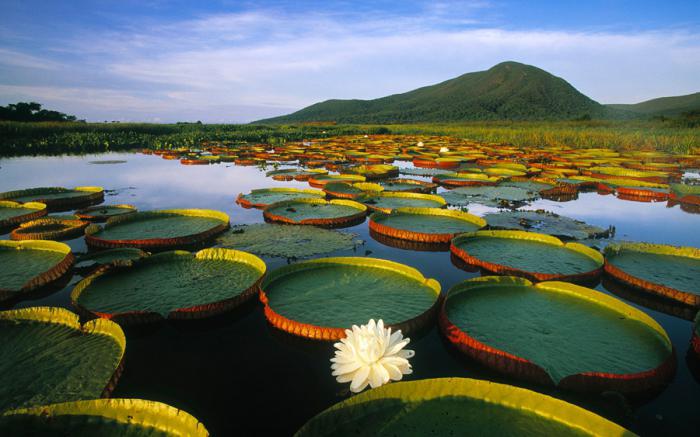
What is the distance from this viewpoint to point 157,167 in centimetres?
1388

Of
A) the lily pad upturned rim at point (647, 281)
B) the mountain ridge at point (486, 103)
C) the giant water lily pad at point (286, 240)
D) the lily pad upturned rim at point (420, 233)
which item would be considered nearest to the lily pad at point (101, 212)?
the giant water lily pad at point (286, 240)

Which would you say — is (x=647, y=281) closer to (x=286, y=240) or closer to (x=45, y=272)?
(x=286, y=240)

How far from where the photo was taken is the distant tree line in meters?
29.7

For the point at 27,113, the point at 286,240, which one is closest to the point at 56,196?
the point at 286,240

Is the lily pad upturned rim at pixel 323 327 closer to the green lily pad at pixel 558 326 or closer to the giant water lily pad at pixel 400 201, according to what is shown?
the green lily pad at pixel 558 326

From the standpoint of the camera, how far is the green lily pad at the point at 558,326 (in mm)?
2525

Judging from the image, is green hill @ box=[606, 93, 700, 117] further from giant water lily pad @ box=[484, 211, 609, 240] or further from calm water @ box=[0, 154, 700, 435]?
calm water @ box=[0, 154, 700, 435]

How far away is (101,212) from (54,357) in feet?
16.1

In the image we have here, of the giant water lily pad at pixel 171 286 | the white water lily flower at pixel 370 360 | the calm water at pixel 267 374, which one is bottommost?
the calm water at pixel 267 374

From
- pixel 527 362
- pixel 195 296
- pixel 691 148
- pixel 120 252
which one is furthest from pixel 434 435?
pixel 691 148

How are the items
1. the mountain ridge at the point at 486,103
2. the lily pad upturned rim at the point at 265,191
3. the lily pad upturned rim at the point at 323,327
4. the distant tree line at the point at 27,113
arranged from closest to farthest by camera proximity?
the lily pad upturned rim at the point at 323,327
the lily pad upturned rim at the point at 265,191
the distant tree line at the point at 27,113
the mountain ridge at the point at 486,103

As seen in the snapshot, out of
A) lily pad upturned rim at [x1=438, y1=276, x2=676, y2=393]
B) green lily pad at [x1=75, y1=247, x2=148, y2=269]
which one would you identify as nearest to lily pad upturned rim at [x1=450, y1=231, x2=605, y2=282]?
lily pad upturned rim at [x1=438, y1=276, x2=676, y2=393]

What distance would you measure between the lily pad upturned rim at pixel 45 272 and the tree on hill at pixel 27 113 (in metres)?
34.2

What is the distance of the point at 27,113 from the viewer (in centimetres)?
3145
